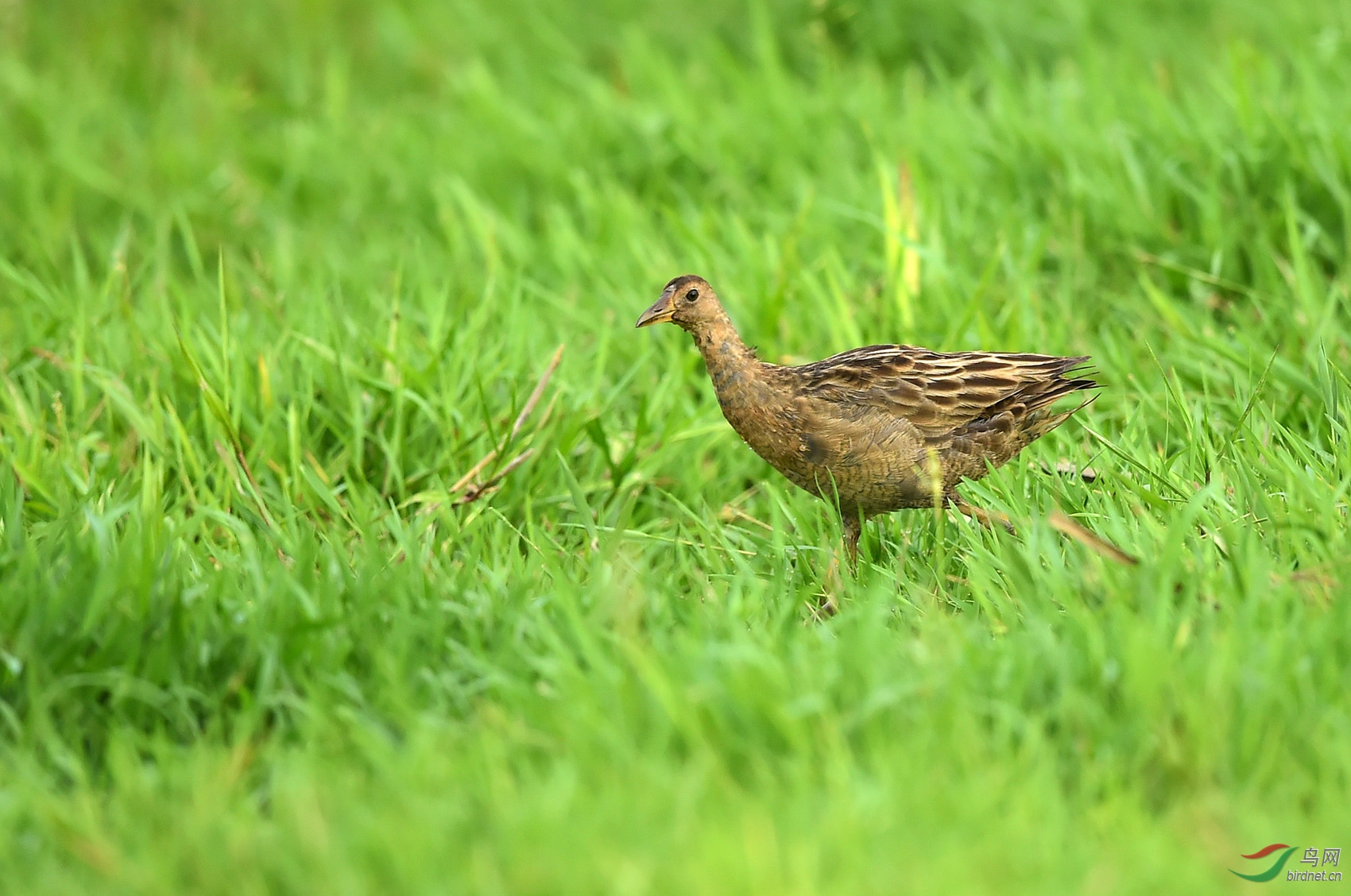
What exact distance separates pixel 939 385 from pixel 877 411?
0.23 meters

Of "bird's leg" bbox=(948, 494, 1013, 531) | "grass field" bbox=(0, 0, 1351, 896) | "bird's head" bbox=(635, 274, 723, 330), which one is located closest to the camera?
"grass field" bbox=(0, 0, 1351, 896)

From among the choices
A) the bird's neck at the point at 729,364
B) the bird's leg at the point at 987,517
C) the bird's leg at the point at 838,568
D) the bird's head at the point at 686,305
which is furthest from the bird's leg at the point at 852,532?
the bird's head at the point at 686,305

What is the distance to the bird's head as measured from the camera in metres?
4.52

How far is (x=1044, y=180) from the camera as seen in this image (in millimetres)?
6398

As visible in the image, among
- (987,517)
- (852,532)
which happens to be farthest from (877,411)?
(987,517)

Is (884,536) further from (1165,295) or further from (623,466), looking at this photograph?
(1165,295)

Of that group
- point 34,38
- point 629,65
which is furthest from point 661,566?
point 34,38

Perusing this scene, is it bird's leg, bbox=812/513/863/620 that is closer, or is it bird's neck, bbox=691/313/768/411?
bird's leg, bbox=812/513/863/620

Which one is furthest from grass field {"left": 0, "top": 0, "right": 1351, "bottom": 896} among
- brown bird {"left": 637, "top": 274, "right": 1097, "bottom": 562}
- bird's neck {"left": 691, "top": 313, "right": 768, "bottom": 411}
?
bird's neck {"left": 691, "top": 313, "right": 768, "bottom": 411}

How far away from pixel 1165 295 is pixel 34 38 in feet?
21.1

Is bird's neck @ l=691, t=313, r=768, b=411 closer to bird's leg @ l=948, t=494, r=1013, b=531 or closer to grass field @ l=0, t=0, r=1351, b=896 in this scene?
grass field @ l=0, t=0, r=1351, b=896

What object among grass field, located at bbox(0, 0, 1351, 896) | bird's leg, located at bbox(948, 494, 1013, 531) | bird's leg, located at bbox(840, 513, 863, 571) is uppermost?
grass field, located at bbox(0, 0, 1351, 896)

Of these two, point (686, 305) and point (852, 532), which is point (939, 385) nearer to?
point (852, 532)

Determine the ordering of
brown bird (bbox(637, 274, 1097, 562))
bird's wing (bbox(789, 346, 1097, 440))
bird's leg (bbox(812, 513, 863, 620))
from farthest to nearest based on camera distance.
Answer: bird's wing (bbox(789, 346, 1097, 440)), brown bird (bbox(637, 274, 1097, 562)), bird's leg (bbox(812, 513, 863, 620))
